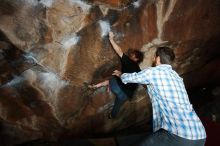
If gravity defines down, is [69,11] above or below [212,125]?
above

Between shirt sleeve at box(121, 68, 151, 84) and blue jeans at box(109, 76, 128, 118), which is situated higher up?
blue jeans at box(109, 76, 128, 118)

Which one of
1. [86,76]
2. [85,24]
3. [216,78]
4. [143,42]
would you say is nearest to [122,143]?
[86,76]

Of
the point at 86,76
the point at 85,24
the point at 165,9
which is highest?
the point at 165,9

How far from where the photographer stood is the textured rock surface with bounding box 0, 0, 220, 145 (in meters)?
4.66

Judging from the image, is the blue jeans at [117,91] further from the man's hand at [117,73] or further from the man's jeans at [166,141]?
the man's jeans at [166,141]

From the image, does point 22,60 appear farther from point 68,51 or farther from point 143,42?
point 143,42

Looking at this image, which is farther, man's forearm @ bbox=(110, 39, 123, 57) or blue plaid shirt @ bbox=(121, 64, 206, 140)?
man's forearm @ bbox=(110, 39, 123, 57)

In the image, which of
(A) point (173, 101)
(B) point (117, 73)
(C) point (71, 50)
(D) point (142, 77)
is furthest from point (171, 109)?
Answer: (C) point (71, 50)

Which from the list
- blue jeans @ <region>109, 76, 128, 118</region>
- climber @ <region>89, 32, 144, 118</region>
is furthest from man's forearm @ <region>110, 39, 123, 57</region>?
blue jeans @ <region>109, 76, 128, 118</region>

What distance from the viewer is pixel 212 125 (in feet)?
21.3

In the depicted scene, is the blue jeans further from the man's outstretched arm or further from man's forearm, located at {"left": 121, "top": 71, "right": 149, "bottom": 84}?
man's forearm, located at {"left": 121, "top": 71, "right": 149, "bottom": 84}

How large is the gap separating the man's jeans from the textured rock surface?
67.0 inches

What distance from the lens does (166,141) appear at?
13.5 feet

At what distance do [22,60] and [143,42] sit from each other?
6.98 feet
